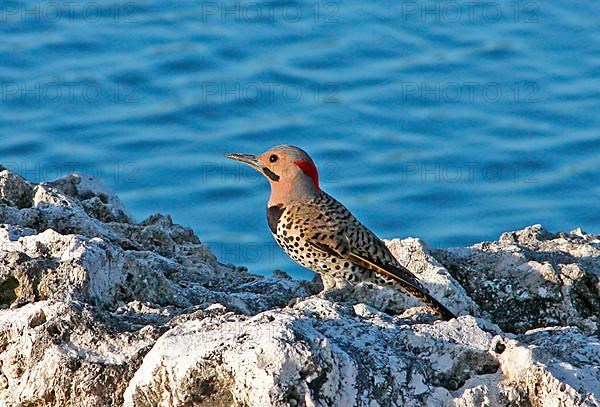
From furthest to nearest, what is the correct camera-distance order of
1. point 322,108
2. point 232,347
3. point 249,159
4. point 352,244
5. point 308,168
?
point 322,108 → point 249,159 → point 308,168 → point 352,244 → point 232,347

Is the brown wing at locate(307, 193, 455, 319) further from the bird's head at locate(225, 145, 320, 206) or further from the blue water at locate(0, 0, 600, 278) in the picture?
the blue water at locate(0, 0, 600, 278)

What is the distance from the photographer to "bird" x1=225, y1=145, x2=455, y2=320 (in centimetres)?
743

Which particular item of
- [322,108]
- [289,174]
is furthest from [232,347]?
[322,108]

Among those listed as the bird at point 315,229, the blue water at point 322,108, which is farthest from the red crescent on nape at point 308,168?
the blue water at point 322,108

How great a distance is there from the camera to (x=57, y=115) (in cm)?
1487

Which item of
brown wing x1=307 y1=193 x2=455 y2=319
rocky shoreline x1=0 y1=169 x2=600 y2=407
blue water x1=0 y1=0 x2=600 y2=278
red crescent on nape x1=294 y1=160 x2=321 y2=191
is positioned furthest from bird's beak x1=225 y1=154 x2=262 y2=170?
blue water x1=0 y1=0 x2=600 y2=278

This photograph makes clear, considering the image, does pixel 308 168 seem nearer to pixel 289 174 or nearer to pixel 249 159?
pixel 289 174

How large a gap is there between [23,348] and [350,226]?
121 inches

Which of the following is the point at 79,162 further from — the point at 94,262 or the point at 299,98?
the point at 94,262

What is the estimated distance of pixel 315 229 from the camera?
7.66 metres

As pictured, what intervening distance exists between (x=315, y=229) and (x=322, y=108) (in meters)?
7.13

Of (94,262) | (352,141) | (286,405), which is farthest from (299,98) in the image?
(286,405)

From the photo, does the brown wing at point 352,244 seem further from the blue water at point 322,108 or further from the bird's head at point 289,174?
the blue water at point 322,108

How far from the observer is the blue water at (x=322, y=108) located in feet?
44.2
